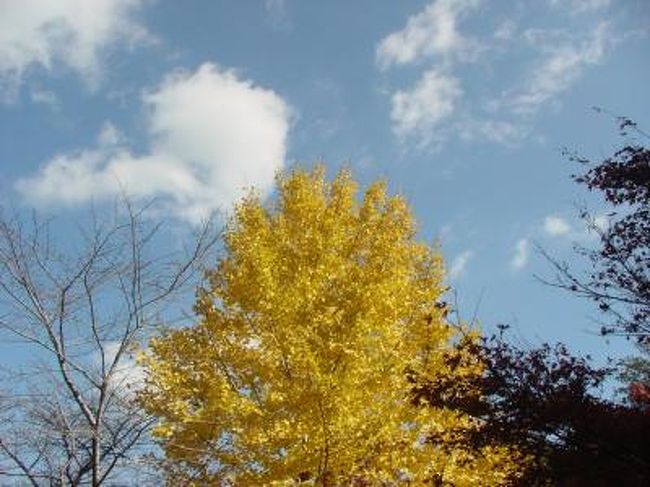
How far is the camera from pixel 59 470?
21.8 feet

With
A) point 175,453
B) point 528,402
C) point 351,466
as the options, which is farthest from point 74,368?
point 528,402

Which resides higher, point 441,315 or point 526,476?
point 441,315

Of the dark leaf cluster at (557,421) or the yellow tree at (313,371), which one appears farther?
the yellow tree at (313,371)

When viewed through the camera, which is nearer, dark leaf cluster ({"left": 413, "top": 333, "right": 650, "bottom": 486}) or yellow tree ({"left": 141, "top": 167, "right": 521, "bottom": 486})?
dark leaf cluster ({"left": 413, "top": 333, "right": 650, "bottom": 486})

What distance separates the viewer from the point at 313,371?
756cm

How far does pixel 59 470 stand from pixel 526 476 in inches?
178

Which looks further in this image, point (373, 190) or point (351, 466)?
point (373, 190)

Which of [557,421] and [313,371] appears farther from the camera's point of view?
[313,371]

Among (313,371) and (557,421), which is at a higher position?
(313,371)

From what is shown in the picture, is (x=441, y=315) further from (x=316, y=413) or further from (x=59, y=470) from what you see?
(x=59, y=470)

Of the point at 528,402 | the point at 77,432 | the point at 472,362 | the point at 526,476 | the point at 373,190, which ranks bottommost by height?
the point at 526,476

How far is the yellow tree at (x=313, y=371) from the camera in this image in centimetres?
733

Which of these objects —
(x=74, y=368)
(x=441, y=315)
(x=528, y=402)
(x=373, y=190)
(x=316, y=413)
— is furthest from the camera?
(x=373, y=190)

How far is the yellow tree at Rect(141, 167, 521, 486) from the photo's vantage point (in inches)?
289
